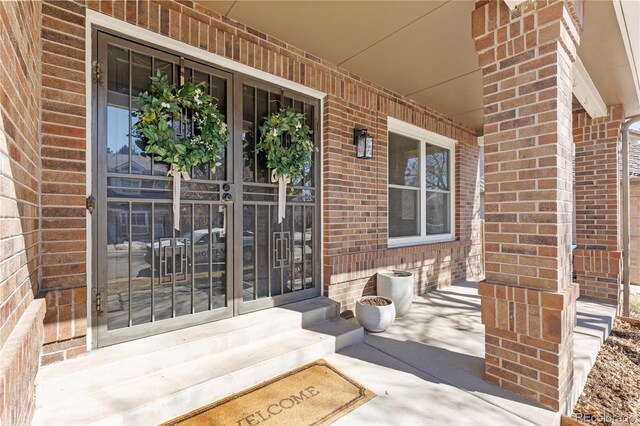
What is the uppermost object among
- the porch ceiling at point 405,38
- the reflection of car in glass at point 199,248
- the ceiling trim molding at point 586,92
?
the porch ceiling at point 405,38

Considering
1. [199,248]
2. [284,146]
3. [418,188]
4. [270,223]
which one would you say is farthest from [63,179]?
[418,188]

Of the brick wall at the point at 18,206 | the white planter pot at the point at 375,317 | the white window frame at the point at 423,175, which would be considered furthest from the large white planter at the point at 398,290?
the brick wall at the point at 18,206

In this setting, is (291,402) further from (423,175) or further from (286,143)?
(423,175)

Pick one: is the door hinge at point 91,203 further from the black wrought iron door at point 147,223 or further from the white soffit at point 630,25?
the white soffit at point 630,25

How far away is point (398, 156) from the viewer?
14.7ft

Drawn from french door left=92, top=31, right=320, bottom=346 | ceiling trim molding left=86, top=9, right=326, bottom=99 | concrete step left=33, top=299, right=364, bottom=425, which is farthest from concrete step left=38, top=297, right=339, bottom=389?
ceiling trim molding left=86, top=9, right=326, bottom=99

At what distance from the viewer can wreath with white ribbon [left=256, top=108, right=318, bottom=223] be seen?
288 cm

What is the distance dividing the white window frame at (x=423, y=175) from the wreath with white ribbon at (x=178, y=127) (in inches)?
97.8

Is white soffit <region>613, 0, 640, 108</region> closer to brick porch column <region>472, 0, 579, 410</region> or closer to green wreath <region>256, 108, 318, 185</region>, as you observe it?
brick porch column <region>472, 0, 579, 410</region>

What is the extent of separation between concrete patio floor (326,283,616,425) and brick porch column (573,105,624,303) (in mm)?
741

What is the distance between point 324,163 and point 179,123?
1503 mm

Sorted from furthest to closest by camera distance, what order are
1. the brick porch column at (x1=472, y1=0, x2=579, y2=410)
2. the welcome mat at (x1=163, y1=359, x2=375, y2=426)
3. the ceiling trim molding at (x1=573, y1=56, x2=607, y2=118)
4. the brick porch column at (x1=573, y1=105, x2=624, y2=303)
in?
the brick porch column at (x1=573, y1=105, x2=624, y2=303) < the ceiling trim molding at (x1=573, y1=56, x2=607, y2=118) < the brick porch column at (x1=472, y1=0, x2=579, y2=410) < the welcome mat at (x1=163, y1=359, x2=375, y2=426)

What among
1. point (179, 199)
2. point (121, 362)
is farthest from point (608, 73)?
point (121, 362)

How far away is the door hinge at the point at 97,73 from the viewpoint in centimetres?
207
